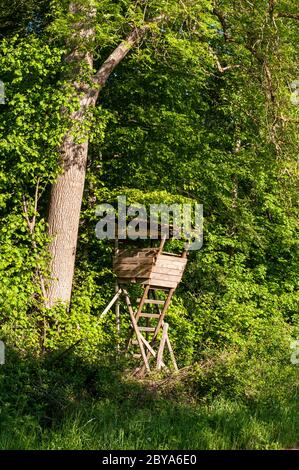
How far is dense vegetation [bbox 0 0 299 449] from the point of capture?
9.81 meters

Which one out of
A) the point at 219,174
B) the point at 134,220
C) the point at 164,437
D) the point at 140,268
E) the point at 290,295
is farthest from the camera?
the point at 290,295

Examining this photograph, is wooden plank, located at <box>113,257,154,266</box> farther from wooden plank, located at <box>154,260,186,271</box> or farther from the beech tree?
the beech tree

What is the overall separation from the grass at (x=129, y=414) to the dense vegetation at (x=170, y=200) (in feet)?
0.11

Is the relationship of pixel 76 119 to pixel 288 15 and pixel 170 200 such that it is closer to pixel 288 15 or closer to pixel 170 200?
pixel 170 200

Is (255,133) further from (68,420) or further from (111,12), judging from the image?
(68,420)

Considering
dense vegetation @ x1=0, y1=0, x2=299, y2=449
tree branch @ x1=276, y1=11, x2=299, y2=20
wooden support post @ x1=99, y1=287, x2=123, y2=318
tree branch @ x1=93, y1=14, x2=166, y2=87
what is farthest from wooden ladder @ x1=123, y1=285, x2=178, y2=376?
tree branch @ x1=276, y1=11, x2=299, y2=20

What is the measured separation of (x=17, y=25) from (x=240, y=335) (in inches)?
302

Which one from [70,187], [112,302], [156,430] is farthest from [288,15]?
[156,430]

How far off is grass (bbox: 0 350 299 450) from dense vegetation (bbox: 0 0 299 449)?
0.11 ft

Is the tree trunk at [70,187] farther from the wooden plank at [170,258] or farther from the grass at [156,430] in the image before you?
the grass at [156,430]

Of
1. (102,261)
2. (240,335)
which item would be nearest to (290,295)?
(240,335)

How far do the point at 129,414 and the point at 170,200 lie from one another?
5.18 meters

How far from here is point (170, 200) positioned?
1351 centimetres

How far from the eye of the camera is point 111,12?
1352cm
